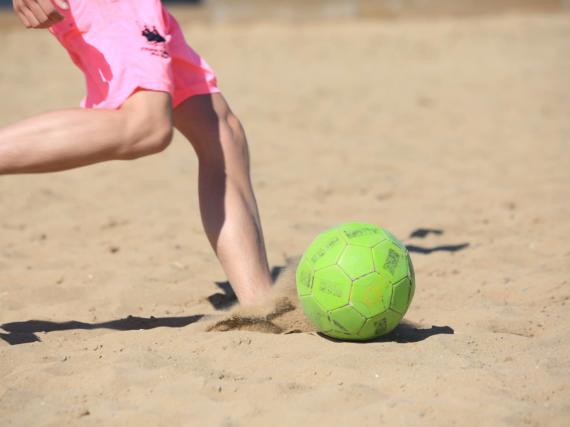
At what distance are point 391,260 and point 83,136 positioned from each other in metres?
1.17

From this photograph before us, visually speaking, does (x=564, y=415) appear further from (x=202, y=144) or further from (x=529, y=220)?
(x=529, y=220)

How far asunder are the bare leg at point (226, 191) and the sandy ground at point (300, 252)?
0.31 m

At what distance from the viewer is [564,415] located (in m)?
2.38

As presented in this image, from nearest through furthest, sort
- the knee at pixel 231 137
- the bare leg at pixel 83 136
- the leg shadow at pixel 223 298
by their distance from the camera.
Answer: the bare leg at pixel 83 136 → the knee at pixel 231 137 → the leg shadow at pixel 223 298

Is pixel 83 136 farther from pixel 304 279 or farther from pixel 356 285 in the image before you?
pixel 356 285

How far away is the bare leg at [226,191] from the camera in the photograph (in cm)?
322

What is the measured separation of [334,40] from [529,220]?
809 cm

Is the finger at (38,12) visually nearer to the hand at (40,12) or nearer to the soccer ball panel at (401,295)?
the hand at (40,12)

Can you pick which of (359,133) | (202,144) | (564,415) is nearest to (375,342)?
(564,415)

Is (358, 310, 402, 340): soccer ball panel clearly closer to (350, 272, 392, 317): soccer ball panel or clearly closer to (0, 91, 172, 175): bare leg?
(350, 272, 392, 317): soccer ball panel

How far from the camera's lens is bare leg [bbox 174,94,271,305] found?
3221 millimetres

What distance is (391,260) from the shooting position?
2.88m

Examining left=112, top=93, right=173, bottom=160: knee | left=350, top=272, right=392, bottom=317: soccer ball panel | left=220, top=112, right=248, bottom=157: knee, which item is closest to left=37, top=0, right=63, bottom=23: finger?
left=112, top=93, right=173, bottom=160: knee

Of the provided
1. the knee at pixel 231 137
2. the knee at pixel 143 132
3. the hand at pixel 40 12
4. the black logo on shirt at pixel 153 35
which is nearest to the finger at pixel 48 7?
the hand at pixel 40 12
